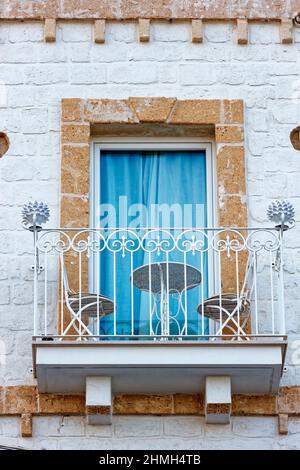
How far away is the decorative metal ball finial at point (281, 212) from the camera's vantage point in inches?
510

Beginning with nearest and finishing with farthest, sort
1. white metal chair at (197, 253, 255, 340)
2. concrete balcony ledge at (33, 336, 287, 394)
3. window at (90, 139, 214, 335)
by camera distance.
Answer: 1. concrete balcony ledge at (33, 336, 287, 394)
2. white metal chair at (197, 253, 255, 340)
3. window at (90, 139, 214, 335)

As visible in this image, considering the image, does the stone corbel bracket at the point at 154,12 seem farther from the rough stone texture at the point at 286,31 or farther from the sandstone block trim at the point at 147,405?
the sandstone block trim at the point at 147,405

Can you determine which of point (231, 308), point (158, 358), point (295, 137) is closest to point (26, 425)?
point (158, 358)

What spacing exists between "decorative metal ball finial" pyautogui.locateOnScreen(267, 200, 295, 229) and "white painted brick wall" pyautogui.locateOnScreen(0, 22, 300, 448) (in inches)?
27.7

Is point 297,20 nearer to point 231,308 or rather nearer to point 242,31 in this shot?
point 242,31

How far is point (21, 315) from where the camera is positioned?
13406mm

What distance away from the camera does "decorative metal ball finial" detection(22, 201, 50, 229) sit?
42.6ft

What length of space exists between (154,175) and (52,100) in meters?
1.02

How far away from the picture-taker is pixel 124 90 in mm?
14234

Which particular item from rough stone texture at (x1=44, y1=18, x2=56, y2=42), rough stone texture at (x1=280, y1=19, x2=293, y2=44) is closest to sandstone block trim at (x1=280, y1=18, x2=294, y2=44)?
rough stone texture at (x1=280, y1=19, x2=293, y2=44)

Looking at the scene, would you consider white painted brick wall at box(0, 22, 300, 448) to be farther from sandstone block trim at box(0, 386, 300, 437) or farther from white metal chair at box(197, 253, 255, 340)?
sandstone block trim at box(0, 386, 300, 437)

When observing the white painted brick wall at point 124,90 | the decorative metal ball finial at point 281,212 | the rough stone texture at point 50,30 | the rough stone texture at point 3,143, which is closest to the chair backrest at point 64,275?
the white painted brick wall at point 124,90
